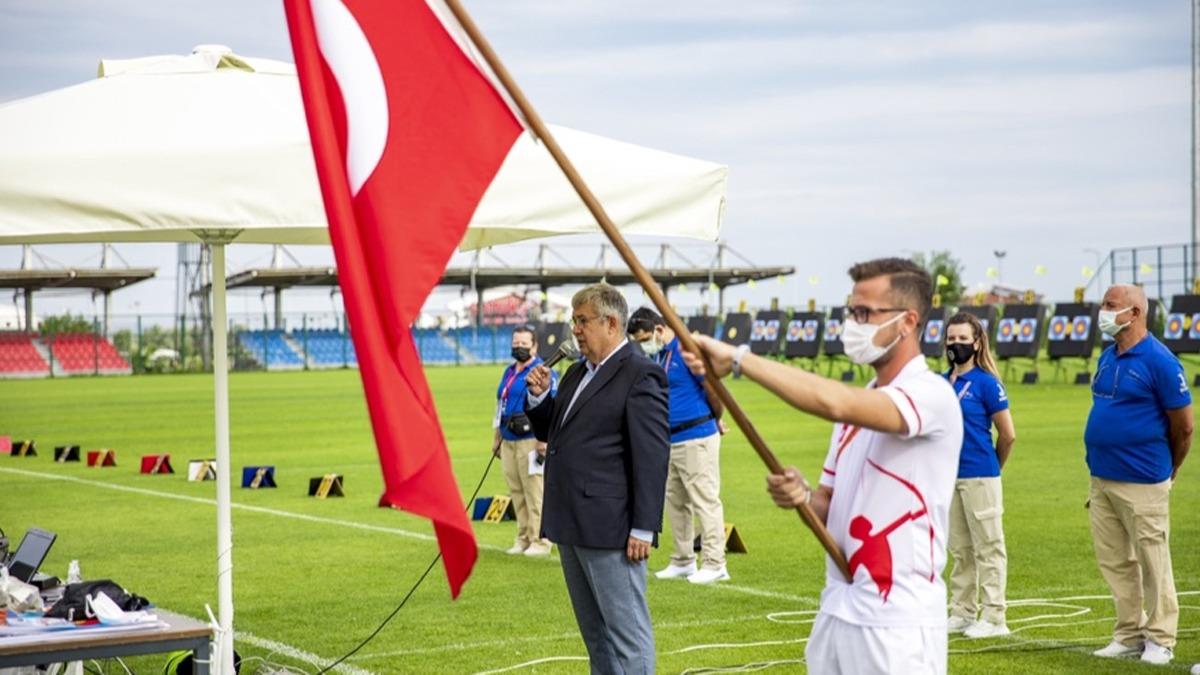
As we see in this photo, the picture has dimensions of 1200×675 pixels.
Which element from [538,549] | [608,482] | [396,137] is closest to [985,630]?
[608,482]

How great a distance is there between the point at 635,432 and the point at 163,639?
241 centimetres

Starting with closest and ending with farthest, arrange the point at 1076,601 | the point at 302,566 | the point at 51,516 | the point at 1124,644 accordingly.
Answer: the point at 1124,644
the point at 1076,601
the point at 302,566
the point at 51,516

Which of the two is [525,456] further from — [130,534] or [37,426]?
[37,426]

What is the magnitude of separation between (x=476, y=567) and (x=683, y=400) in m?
2.38

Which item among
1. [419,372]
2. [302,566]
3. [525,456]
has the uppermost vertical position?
[419,372]

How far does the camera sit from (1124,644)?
10.5 meters

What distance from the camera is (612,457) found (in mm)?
8047

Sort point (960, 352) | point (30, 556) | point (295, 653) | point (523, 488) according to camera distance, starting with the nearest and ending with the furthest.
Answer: point (30, 556) → point (295, 653) → point (960, 352) → point (523, 488)

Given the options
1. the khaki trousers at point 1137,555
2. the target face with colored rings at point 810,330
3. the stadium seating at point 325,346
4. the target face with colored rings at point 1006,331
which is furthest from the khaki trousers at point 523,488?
the stadium seating at point 325,346

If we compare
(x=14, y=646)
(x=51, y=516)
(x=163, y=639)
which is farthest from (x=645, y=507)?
(x=51, y=516)

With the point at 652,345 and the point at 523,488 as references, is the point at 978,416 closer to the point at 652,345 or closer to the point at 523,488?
the point at 652,345

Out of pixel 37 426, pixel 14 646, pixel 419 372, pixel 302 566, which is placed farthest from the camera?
pixel 37 426

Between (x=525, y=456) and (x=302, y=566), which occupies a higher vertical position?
(x=525, y=456)

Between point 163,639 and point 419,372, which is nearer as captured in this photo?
point 419,372
